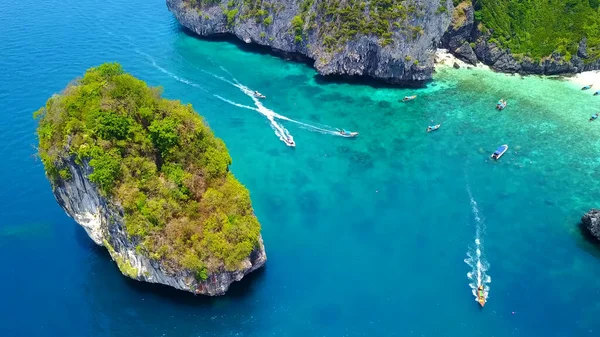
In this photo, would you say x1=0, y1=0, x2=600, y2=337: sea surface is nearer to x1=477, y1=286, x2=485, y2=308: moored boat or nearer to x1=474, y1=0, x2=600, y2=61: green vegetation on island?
x1=477, y1=286, x2=485, y2=308: moored boat

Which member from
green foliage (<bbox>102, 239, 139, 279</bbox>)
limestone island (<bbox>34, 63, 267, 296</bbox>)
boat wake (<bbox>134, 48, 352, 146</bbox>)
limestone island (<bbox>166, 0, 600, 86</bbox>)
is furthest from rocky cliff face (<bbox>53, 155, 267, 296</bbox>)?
limestone island (<bbox>166, 0, 600, 86</bbox>)

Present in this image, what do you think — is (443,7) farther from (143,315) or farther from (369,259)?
(143,315)

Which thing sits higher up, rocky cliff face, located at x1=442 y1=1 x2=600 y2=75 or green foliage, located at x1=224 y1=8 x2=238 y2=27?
green foliage, located at x1=224 y1=8 x2=238 y2=27

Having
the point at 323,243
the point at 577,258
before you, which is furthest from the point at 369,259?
the point at 577,258

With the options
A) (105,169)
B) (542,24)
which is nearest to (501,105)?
(542,24)

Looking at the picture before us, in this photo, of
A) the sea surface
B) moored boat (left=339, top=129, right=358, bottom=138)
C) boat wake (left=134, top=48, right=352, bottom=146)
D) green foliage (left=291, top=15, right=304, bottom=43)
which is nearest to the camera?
the sea surface

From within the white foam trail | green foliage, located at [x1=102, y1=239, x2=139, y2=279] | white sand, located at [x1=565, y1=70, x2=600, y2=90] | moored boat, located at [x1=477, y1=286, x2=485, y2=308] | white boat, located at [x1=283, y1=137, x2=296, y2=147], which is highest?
white sand, located at [x1=565, y1=70, x2=600, y2=90]

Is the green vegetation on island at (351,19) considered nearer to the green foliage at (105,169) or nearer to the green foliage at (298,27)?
the green foliage at (298,27)
